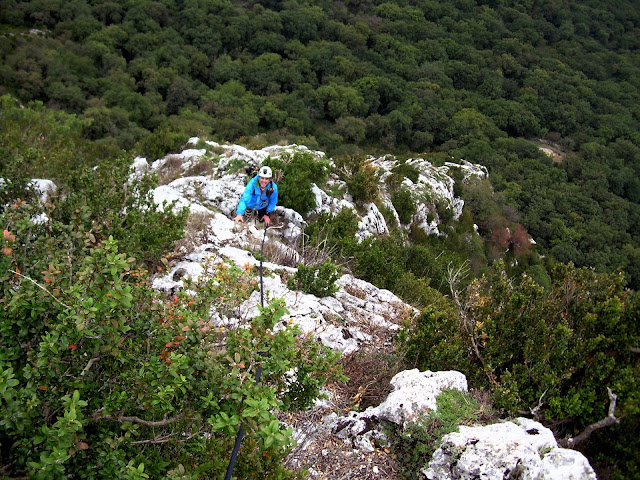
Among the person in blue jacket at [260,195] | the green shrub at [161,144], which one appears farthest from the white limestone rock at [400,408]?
the green shrub at [161,144]

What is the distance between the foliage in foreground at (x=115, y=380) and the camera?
A: 6.38 feet

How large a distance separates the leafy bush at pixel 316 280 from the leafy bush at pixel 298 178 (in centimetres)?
414

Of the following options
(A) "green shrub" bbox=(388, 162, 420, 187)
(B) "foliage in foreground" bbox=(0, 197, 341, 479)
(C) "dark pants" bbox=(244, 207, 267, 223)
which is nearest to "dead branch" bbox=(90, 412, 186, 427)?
(B) "foliage in foreground" bbox=(0, 197, 341, 479)

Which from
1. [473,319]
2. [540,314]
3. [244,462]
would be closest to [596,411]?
[540,314]

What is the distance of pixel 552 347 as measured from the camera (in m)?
4.07

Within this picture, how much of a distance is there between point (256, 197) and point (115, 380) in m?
5.54

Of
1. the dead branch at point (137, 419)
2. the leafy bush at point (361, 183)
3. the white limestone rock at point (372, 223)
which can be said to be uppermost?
the dead branch at point (137, 419)

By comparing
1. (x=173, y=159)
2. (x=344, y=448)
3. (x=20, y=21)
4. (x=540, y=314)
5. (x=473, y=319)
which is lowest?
(x=20, y=21)

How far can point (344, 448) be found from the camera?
3.47 metres

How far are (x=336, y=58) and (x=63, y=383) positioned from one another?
6452 centimetres

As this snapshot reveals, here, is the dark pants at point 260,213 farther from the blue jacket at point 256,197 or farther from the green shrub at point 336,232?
the green shrub at point 336,232

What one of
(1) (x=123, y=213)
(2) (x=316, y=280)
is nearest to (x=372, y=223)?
(2) (x=316, y=280)

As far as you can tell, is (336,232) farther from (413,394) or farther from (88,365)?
(88,365)

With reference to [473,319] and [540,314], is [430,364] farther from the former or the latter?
[540,314]
